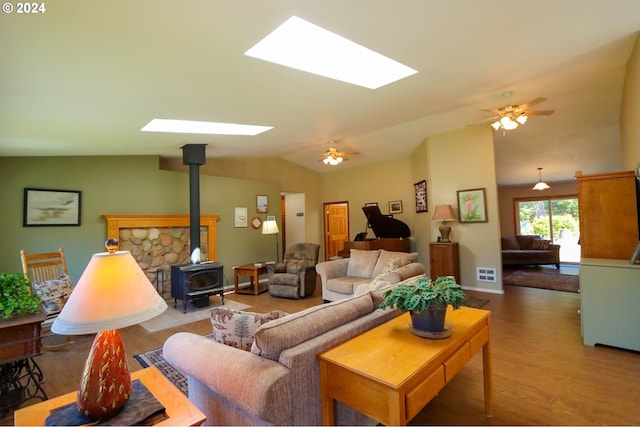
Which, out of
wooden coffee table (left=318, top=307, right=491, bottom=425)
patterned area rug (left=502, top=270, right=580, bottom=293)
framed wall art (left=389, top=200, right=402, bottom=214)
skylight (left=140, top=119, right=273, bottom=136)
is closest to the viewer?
wooden coffee table (left=318, top=307, right=491, bottom=425)

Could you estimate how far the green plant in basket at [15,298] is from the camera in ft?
6.59

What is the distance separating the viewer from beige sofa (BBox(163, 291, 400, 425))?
1310 millimetres

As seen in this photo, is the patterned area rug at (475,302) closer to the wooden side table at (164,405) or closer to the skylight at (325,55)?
the skylight at (325,55)

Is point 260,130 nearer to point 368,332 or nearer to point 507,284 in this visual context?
point 368,332

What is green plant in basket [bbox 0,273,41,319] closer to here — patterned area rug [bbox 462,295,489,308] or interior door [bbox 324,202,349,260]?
patterned area rug [bbox 462,295,489,308]

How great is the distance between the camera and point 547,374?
2.43m

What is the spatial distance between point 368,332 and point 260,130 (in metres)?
3.31

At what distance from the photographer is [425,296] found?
5.08 feet

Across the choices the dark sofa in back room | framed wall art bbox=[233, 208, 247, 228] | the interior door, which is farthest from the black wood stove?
the dark sofa in back room

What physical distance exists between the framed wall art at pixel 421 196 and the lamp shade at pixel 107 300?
5883 mm

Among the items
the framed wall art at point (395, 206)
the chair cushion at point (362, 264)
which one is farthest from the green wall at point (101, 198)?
the framed wall art at point (395, 206)

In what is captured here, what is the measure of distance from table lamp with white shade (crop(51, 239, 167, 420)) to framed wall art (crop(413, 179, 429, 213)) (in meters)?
5.92

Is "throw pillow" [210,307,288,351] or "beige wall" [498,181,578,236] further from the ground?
"beige wall" [498,181,578,236]

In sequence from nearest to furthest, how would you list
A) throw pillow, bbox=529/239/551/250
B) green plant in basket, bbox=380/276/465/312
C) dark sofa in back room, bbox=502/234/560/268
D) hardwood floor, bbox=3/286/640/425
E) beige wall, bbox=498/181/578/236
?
green plant in basket, bbox=380/276/465/312 < hardwood floor, bbox=3/286/640/425 < dark sofa in back room, bbox=502/234/560/268 < throw pillow, bbox=529/239/551/250 < beige wall, bbox=498/181/578/236
